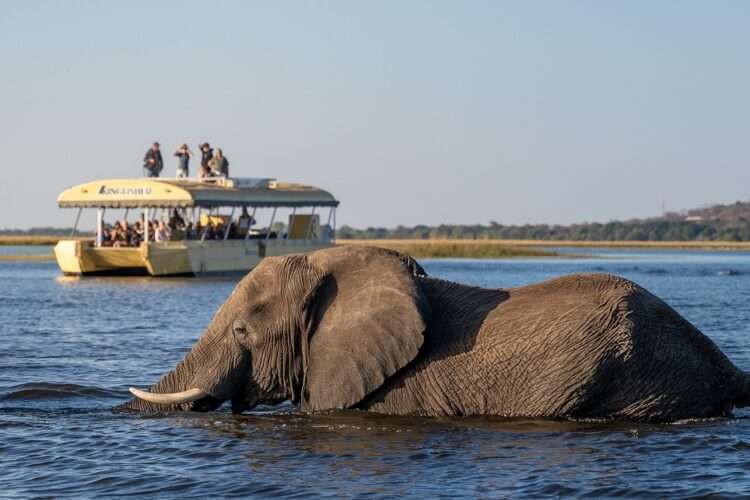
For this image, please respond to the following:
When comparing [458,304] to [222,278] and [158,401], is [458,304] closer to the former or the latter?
[158,401]

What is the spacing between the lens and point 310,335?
31.9 feet

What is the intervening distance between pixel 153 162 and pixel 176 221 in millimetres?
2908

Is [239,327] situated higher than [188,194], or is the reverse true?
[188,194]

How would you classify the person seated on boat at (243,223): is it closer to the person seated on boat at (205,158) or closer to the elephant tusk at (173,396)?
the person seated on boat at (205,158)

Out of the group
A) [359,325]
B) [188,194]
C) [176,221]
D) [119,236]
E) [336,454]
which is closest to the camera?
[336,454]

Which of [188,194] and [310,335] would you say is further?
[188,194]

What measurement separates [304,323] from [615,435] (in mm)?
2233

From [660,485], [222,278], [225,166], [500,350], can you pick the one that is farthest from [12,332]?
[225,166]

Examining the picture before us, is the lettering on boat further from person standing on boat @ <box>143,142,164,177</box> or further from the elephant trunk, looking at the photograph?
the elephant trunk

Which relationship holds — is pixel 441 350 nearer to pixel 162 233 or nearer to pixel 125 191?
pixel 162 233

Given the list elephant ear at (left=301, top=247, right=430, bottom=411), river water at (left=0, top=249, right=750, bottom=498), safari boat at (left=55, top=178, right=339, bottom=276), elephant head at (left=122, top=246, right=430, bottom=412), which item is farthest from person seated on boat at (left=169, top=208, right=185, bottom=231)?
elephant ear at (left=301, top=247, right=430, bottom=411)

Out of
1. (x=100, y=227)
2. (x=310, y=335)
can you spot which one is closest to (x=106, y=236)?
(x=100, y=227)

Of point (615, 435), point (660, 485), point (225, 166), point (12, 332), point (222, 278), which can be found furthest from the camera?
point (225, 166)

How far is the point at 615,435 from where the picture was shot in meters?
9.15
